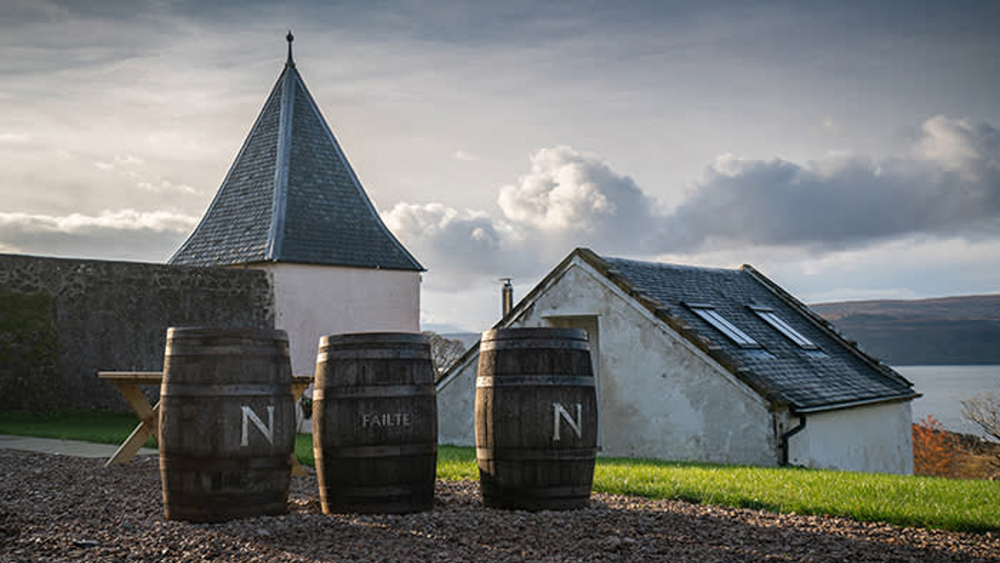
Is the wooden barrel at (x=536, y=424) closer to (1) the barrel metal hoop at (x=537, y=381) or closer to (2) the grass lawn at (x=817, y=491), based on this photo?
(1) the barrel metal hoop at (x=537, y=381)

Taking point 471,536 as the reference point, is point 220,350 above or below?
above

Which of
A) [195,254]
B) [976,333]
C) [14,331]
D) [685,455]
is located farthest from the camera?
[976,333]

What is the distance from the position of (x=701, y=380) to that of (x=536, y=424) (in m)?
7.43

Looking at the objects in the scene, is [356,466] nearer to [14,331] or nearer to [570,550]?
[570,550]

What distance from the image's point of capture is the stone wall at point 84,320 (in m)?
15.4

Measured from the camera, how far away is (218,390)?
5828 mm

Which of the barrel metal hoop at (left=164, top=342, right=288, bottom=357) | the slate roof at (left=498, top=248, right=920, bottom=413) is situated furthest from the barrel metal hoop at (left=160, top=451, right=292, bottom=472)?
the slate roof at (left=498, top=248, right=920, bottom=413)

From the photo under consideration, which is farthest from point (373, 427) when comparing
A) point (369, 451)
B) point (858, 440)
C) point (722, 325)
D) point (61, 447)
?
point (858, 440)

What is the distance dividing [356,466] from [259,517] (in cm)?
70

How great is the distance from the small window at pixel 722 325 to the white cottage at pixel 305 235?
782 cm

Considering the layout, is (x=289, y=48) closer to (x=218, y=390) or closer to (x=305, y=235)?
(x=305, y=235)

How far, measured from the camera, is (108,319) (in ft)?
53.5

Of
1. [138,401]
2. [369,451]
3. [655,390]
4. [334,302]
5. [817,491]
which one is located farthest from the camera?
[334,302]

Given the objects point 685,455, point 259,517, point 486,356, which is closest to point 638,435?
point 685,455
